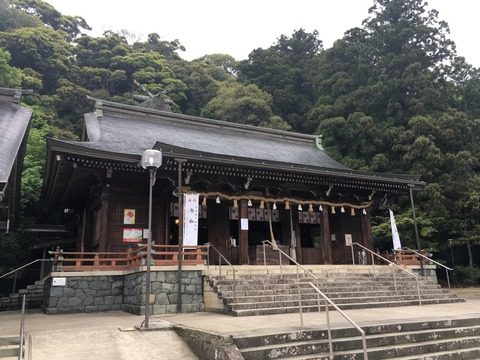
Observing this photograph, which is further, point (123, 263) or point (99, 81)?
point (99, 81)

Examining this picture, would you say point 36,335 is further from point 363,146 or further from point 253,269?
point 363,146

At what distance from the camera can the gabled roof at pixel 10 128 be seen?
Answer: 333 inches

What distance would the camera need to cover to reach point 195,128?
1934 centimetres

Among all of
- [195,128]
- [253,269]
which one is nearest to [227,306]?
[253,269]

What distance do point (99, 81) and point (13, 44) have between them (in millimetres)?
9581

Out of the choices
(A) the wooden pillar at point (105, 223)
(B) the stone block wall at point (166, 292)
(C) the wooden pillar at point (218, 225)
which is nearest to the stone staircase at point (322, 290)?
(B) the stone block wall at point (166, 292)

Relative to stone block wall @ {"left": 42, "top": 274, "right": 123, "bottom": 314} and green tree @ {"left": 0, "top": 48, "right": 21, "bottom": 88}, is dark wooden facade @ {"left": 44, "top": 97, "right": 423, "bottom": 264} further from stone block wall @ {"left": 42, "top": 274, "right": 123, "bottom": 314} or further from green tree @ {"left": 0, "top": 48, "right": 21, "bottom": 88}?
green tree @ {"left": 0, "top": 48, "right": 21, "bottom": 88}

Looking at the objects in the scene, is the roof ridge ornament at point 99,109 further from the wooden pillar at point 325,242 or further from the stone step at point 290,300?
the stone step at point 290,300

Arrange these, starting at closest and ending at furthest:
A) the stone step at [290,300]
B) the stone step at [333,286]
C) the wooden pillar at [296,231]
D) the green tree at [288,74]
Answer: the stone step at [290,300], the stone step at [333,286], the wooden pillar at [296,231], the green tree at [288,74]

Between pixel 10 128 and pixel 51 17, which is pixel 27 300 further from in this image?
pixel 51 17

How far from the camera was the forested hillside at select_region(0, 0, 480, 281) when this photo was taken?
2338cm

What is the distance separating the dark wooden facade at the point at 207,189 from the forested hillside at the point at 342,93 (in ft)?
9.61

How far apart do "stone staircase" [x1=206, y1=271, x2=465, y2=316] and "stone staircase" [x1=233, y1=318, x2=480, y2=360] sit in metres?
2.14

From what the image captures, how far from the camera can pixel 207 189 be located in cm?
1294
